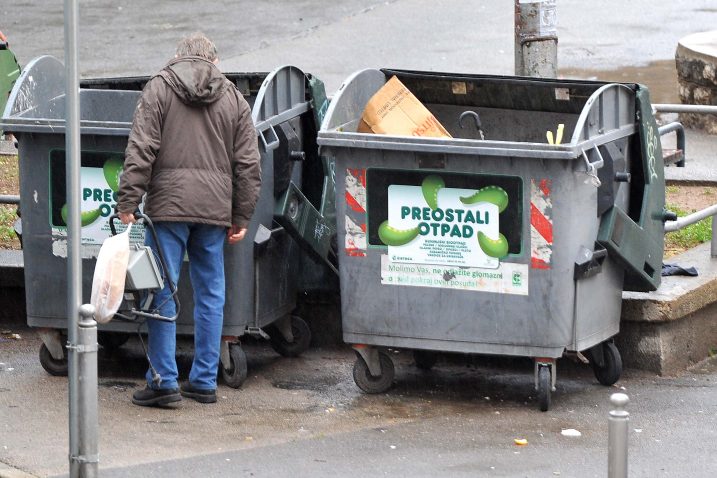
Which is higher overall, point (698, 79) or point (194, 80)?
point (698, 79)

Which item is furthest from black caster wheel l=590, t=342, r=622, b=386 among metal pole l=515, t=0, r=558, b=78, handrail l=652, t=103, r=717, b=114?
handrail l=652, t=103, r=717, b=114

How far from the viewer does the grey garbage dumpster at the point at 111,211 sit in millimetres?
6945

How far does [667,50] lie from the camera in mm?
15914

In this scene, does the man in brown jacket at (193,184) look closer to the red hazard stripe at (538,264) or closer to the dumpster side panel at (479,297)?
the dumpster side panel at (479,297)

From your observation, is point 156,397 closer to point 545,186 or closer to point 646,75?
point 545,186

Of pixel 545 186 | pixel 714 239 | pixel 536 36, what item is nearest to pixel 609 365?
pixel 545 186

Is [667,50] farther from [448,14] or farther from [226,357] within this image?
[226,357]

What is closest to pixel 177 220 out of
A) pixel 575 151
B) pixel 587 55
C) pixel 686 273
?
pixel 575 151

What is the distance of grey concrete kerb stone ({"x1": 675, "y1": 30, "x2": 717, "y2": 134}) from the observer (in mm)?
12078

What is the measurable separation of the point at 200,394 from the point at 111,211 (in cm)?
99

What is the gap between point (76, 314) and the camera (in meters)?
5.25

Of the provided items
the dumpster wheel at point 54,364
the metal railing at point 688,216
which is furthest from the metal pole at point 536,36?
the dumpster wheel at point 54,364

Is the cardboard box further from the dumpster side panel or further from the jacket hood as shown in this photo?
the jacket hood

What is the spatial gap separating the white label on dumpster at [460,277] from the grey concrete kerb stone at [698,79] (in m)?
6.00
